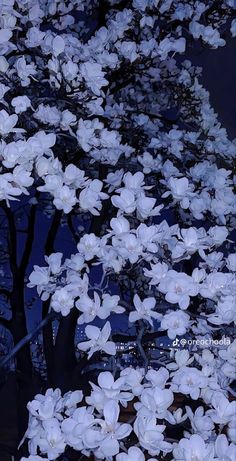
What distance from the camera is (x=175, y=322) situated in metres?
2.58

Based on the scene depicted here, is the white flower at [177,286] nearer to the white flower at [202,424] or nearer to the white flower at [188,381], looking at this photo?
the white flower at [188,381]

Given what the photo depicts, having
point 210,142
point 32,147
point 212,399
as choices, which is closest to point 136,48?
point 210,142

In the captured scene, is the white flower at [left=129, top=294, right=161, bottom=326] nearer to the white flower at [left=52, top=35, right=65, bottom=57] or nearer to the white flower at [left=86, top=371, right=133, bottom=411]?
the white flower at [left=86, top=371, right=133, bottom=411]

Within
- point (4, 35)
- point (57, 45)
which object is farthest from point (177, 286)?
point (4, 35)

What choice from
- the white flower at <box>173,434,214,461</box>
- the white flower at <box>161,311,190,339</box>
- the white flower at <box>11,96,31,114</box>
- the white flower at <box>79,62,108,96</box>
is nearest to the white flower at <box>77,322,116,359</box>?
the white flower at <box>161,311,190,339</box>

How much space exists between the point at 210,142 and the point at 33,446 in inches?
97.6

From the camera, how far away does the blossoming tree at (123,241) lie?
2389 millimetres

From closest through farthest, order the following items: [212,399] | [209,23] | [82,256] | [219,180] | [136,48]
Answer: [212,399] → [82,256] → [219,180] → [136,48] → [209,23]

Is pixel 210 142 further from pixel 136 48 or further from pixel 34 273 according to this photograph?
pixel 34 273

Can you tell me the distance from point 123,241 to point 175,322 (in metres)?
0.37

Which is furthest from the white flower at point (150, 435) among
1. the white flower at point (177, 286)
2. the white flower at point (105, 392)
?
the white flower at point (177, 286)

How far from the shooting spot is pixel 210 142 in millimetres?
4418

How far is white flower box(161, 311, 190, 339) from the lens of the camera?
2566 mm

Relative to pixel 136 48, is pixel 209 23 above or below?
above
